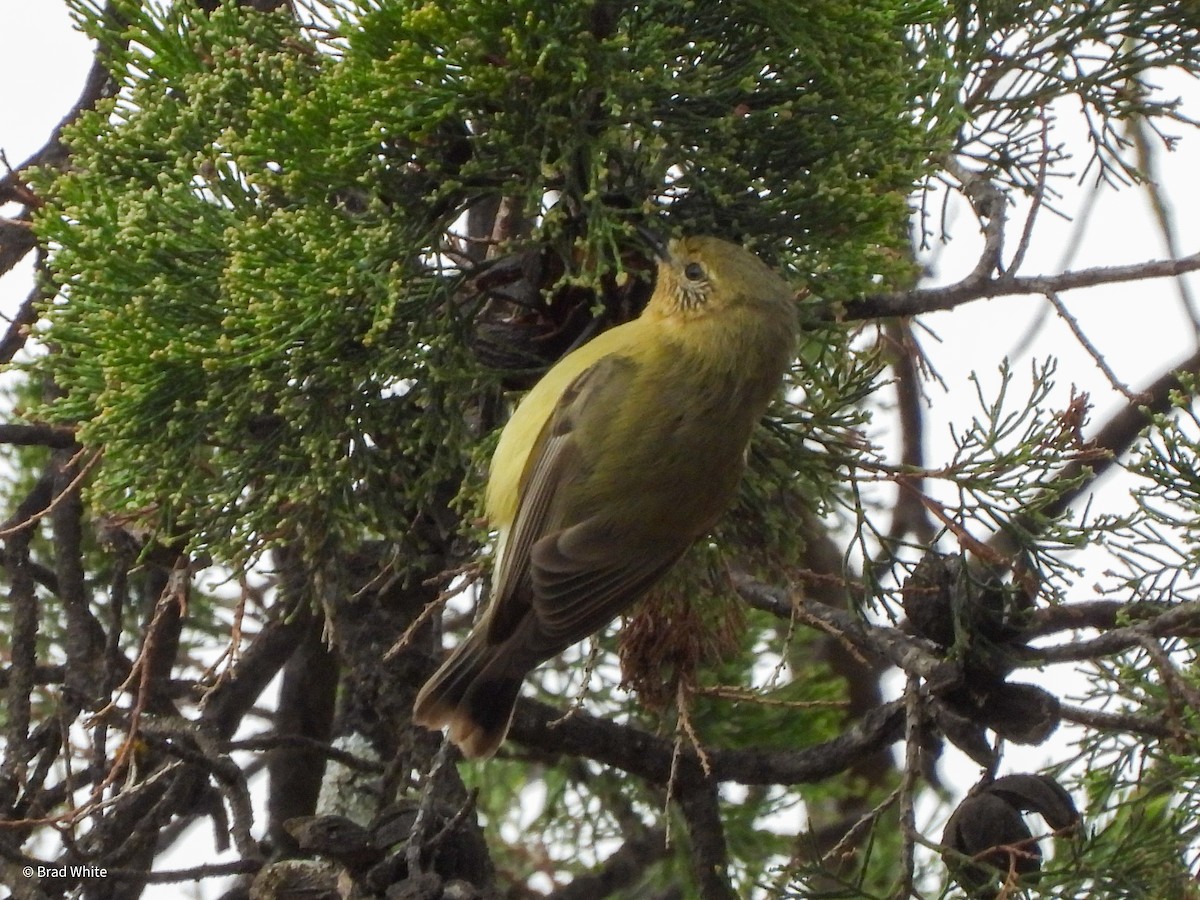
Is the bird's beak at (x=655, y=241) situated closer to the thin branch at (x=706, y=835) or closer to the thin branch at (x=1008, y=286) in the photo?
the thin branch at (x=1008, y=286)

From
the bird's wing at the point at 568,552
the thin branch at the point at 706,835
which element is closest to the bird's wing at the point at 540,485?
the bird's wing at the point at 568,552

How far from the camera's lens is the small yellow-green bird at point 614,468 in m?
2.91

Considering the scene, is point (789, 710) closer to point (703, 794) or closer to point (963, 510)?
point (703, 794)

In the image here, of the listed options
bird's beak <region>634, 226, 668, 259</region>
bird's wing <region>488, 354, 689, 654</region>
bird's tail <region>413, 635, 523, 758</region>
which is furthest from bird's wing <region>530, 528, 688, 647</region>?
bird's beak <region>634, 226, 668, 259</region>

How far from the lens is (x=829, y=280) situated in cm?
263

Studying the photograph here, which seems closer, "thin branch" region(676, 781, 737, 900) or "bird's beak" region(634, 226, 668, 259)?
"bird's beak" region(634, 226, 668, 259)

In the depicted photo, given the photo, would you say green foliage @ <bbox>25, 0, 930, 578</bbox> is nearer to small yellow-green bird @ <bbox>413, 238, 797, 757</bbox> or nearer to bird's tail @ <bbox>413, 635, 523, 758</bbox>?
small yellow-green bird @ <bbox>413, 238, 797, 757</bbox>

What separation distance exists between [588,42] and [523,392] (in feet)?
3.03

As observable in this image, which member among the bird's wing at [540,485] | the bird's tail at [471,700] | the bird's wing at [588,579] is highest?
the bird's wing at [540,485]

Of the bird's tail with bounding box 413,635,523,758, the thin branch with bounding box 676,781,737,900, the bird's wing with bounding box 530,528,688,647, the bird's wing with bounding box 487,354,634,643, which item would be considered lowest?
the thin branch with bounding box 676,781,737,900

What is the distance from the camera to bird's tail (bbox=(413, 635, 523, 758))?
9.49 feet

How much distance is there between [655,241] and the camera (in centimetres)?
264

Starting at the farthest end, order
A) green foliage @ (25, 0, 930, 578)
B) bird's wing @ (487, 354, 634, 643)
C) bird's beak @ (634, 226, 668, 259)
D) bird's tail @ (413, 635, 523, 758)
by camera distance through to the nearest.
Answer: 1. bird's wing @ (487, 354, 634, 643)
2. bird's tail @ (413, 635, 523, 758)
3. bird's beak @ (634, 226, 668, 259)
4. green foliage @ (25, 0, 930, 578)

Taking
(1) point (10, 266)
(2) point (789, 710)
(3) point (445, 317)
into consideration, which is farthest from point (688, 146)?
(2) point (789, 710)
